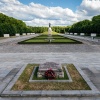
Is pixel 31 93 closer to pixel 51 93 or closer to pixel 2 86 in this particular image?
pixel 51 93

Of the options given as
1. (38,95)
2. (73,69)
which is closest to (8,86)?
(38,95)

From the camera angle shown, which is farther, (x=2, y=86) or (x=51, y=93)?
(x=2, y=86)

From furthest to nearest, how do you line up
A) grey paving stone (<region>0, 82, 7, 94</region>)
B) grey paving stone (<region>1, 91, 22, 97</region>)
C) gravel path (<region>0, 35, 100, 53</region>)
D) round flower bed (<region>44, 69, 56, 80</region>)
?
gravel path (<region>0, 35, 100, 53</region>) < round flower bed (<region>44, 69, 56, 80</region>) < grey paving stone (<region>0, 82, 7, 94</region>) < grey paving stone (<region>1, 91, 22, 97</region>)

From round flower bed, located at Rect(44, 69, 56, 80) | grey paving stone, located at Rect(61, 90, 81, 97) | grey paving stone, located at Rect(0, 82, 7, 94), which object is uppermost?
round flower bed, located at Rect(44, 69, 56, 80)

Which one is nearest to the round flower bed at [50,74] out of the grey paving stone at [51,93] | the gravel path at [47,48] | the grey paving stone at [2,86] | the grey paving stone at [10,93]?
the grey paving stone at [51,93]

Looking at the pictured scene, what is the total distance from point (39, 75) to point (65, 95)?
218cm

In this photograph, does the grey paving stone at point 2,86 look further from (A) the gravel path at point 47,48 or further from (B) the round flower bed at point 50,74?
(A) the gravel path at point 47,48

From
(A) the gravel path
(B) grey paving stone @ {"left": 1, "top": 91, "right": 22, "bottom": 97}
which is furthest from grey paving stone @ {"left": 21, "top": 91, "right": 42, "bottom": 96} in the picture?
(A) the gravel path

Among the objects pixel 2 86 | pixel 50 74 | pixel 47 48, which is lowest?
pixel 47 48

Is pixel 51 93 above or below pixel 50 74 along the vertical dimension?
below

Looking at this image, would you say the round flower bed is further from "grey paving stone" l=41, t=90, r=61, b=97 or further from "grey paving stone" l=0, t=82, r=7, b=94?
"grey paving stone" l=0, t=82, r=7, b=94

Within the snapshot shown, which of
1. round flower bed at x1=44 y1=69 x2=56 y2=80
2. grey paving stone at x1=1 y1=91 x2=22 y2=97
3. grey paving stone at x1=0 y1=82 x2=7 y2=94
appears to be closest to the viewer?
grey paving stone at x1=1 y1=91 x2=22 y2=97

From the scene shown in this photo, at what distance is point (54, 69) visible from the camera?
26.8ft

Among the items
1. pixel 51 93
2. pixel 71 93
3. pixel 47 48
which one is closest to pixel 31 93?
pixel 51 93
